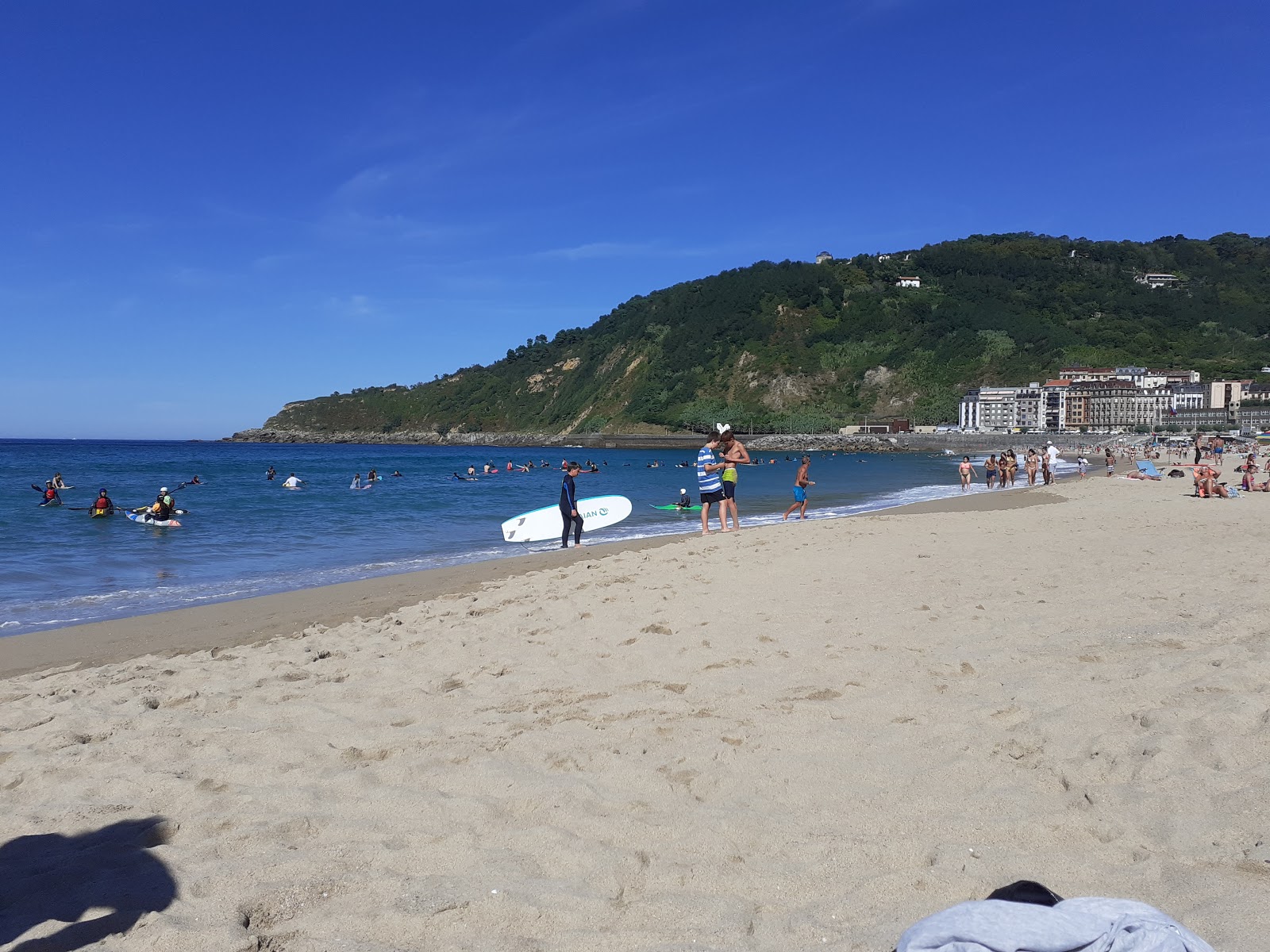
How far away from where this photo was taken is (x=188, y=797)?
3.55 metres

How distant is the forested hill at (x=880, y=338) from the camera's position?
120000mm

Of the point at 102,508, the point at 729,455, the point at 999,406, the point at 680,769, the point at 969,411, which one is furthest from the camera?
the point at 999,406

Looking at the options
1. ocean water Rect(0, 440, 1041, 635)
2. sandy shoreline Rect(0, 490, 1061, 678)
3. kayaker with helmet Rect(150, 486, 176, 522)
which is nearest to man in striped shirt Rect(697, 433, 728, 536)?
sandy shoreline Rect(0, 490, 1061, 678)

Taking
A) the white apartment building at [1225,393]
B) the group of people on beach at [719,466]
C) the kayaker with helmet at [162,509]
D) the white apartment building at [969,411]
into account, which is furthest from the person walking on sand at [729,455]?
the white apartment building at [1225,393]

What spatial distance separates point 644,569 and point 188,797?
20.2ft

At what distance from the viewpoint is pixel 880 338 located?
5074 inches

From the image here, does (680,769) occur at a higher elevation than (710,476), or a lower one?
lower

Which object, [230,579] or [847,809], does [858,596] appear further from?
[230,579]

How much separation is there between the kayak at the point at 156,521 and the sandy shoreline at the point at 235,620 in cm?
989

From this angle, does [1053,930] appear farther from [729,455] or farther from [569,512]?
[569,512]

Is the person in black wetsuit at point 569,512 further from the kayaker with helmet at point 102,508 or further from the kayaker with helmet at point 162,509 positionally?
the kayaker with helmet at point 102,508

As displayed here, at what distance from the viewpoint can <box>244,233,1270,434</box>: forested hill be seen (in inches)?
4724

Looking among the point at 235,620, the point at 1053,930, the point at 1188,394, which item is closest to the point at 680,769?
the point at 1053,930

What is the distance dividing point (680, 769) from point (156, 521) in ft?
61.3
